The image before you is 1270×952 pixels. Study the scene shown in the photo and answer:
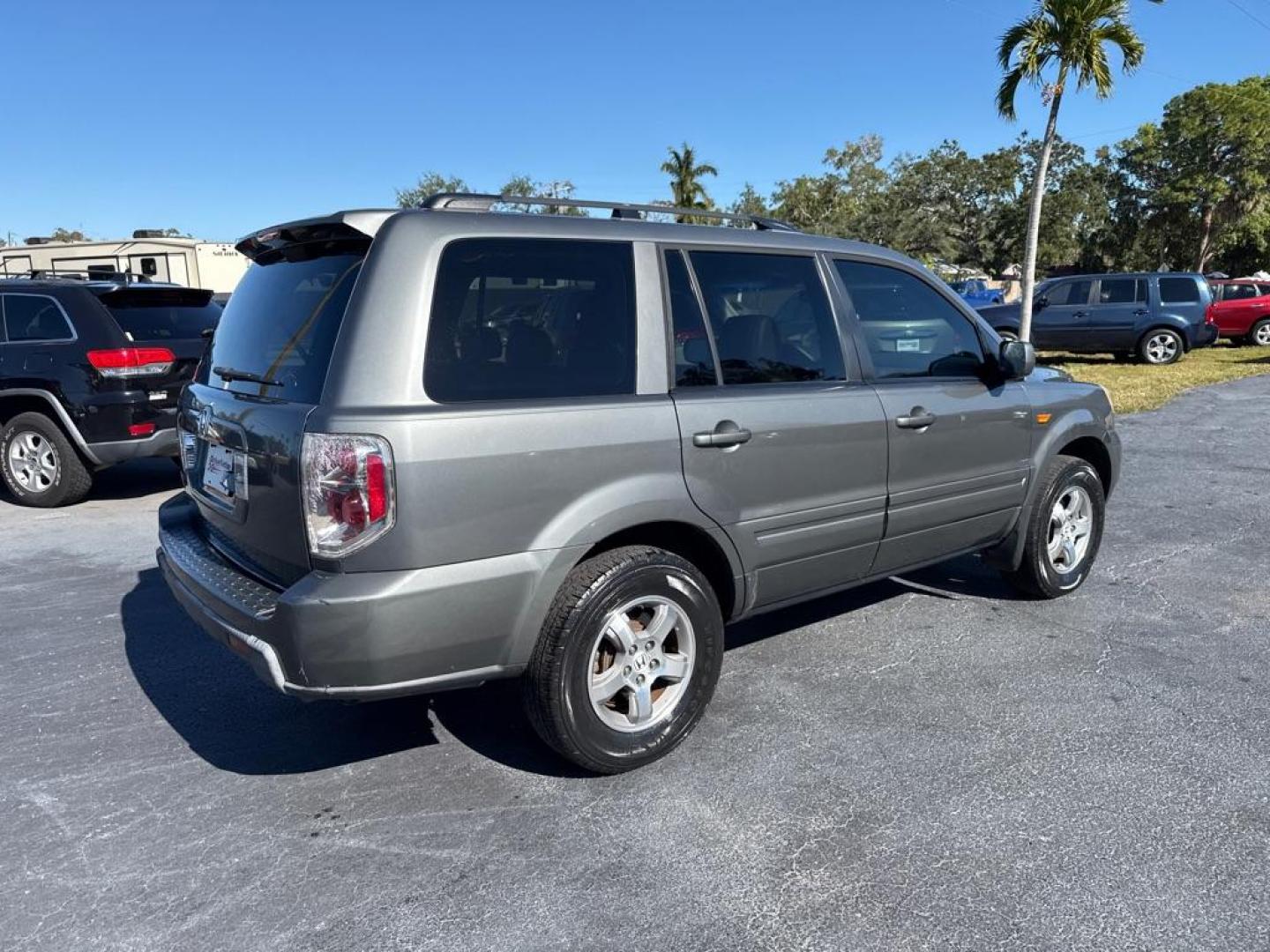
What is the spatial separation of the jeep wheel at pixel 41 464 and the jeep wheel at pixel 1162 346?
17187 mm

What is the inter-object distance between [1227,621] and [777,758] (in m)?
2.67

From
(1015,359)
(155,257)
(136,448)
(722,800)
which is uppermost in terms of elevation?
(155,257)

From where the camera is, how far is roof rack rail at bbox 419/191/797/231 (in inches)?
117

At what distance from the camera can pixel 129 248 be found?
18.6 meters

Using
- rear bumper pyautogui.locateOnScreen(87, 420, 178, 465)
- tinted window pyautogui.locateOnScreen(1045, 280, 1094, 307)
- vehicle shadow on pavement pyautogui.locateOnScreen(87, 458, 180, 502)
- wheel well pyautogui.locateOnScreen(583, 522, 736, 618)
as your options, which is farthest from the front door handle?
tinted window pyautogui.locateOnScreen(1045, 280, 1094, 307)

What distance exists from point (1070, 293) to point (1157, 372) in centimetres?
267

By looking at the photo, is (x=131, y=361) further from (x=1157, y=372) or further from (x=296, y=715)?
(x=1157, y=372)

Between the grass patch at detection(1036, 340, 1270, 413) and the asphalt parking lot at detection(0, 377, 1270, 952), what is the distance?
8522 mm

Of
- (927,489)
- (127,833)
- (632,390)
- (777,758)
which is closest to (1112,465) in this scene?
(927,489)

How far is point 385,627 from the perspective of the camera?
8.45 feet

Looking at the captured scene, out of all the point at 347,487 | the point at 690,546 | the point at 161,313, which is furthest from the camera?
the point at 161,313

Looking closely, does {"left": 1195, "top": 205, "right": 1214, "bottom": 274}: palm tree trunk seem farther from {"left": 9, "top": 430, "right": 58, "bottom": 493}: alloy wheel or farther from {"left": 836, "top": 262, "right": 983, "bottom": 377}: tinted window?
{"left": 9, "top": 430, "right": 58, "bottom": 493}: alloy wheel

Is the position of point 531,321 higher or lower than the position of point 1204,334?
higher

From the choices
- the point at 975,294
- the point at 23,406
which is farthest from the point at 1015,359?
the point at 975,294
